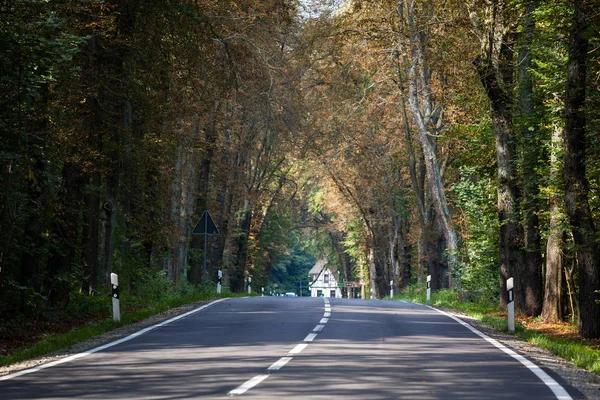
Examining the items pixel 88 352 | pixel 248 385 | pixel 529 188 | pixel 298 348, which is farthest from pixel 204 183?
pixel 248 385

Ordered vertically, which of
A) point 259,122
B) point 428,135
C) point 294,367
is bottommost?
point 294,367

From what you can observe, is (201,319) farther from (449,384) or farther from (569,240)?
(449,384)

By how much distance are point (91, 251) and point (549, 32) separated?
11.7 metres

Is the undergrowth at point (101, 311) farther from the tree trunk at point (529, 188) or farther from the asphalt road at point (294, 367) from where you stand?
the tree trunk at point (529, 188)

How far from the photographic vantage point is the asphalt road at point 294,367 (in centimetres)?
962

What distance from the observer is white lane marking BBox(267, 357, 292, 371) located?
11438mm

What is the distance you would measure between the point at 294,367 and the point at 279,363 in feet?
1.40

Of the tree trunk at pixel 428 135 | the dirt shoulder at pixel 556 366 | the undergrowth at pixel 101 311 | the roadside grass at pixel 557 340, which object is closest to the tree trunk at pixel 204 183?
the undergrowth at pixel 101 311

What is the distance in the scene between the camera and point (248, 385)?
9.93 metres

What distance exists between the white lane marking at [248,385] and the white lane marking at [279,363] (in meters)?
0.75

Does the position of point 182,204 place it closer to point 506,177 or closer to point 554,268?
point 506,177

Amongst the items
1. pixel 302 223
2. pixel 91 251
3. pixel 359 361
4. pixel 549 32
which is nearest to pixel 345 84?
pixel 91 251

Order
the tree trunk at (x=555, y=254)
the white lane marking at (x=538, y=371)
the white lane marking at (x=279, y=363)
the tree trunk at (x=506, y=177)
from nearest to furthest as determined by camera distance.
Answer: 1. the white lane marking at (x=538, y=371)
2. the white lane marking at (x=279, y=363)
3. the tree trunk at (x=555, y=254)
4. the tree trunk at (x=506, y=177)

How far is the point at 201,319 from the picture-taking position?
Answer: 20.2 meters
